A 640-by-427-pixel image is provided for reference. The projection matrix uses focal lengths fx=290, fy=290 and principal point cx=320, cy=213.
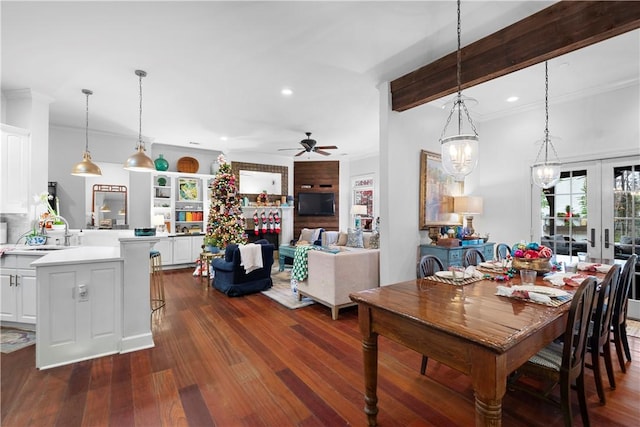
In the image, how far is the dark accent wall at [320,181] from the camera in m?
8.44

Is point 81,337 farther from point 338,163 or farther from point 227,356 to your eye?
point 338,163

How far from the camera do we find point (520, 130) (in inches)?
179

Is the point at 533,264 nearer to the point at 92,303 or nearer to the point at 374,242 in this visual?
the point at 374,242

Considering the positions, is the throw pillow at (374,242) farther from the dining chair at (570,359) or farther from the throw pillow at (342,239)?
the dining chair at (570,359)

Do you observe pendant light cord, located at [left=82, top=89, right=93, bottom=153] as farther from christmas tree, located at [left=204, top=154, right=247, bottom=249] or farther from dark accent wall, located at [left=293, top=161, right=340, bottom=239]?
dark accent wall, located at [left=293, top=161, right=340, bottom=239]

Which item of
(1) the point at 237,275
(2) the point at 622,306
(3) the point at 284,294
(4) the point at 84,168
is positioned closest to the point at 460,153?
(2) the point at 622,306

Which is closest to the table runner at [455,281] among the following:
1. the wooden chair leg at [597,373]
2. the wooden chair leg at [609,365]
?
the wooden chair leg at [597,373]

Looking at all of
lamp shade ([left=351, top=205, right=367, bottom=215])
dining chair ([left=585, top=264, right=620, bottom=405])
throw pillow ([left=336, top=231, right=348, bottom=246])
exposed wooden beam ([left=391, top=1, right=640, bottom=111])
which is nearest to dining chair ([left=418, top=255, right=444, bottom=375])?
dining chair ([left=585, top=264, right=620, bottom=405])

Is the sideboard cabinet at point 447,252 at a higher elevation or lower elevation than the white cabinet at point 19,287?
higher

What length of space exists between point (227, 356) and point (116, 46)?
324 centimetres

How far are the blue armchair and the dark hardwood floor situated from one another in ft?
4.52

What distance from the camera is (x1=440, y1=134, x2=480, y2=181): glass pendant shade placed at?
82.1 inches

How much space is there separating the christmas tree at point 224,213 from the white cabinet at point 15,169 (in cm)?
273

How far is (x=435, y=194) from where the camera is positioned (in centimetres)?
441
